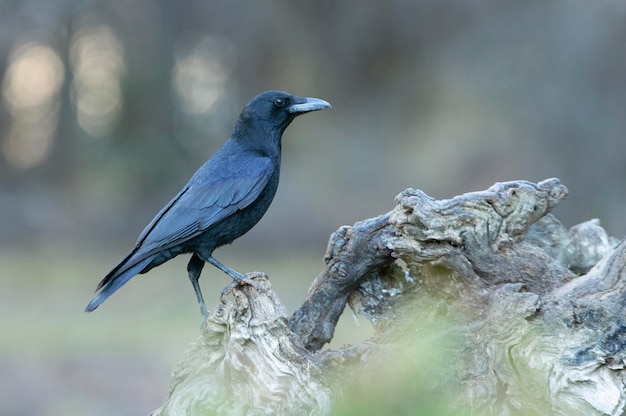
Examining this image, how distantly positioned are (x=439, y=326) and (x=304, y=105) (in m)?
1.99

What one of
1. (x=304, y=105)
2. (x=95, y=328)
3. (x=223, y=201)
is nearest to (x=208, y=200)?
(x=223, y=201)

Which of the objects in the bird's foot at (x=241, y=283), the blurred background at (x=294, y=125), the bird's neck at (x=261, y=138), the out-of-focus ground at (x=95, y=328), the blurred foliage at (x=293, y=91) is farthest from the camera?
the blurred foliage at (x=293, y=91)

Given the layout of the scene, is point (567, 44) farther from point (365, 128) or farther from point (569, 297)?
point (569, 297)

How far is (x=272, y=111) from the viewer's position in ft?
17.6

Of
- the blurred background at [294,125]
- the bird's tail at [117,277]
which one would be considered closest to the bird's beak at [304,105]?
the bird's tail at [117,277]

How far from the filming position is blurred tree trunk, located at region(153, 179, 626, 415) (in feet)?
11.2

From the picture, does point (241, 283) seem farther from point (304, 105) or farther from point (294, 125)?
point (294, 125)

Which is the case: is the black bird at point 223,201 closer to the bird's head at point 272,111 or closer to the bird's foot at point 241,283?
the bird's head at point 272,111

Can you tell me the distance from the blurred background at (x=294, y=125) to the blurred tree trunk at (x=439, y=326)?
716 centimetres

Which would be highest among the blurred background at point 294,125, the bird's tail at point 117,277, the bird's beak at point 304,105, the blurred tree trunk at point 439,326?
the blurred background at point 294,125

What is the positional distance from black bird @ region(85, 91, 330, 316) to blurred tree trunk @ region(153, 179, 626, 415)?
0.78 m

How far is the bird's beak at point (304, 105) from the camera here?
5332 millimetres

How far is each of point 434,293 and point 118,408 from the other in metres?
4.59

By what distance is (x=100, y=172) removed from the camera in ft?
54.0
